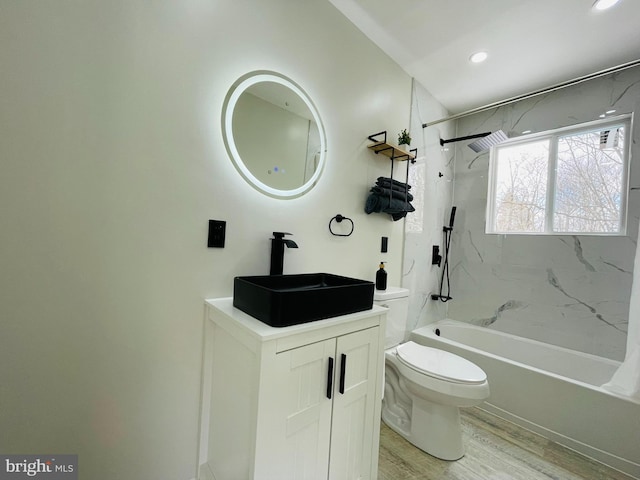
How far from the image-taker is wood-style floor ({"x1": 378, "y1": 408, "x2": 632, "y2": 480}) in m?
1.33

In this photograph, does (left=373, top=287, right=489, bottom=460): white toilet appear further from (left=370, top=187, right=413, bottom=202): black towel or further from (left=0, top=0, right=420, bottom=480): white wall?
(left=0, top=0, right=420, bottom=480): white wall

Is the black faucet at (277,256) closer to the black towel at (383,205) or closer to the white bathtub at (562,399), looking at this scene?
the black towel at (383,205)

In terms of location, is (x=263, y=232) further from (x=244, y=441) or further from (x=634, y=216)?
(x=634, y=216)

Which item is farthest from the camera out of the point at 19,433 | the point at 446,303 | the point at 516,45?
the point at 446,303

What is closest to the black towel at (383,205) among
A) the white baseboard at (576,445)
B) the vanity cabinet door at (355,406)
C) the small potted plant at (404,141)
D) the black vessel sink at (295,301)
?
the small potted plant at (404,141)

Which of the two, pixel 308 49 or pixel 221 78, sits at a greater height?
pixel 308 49

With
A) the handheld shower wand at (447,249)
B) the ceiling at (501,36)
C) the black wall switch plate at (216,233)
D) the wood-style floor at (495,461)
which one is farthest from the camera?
the handheld shower wand at (447,249)

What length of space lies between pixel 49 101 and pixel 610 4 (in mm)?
2716

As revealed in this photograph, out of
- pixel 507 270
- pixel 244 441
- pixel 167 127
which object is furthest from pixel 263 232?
pixel 507 270

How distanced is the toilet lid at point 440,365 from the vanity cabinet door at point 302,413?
0.77 metres

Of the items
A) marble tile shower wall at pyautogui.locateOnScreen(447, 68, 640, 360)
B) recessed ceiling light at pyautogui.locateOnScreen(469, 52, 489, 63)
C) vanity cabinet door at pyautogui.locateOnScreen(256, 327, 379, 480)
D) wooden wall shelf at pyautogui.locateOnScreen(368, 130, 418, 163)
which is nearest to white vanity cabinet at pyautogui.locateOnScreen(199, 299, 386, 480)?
vanity cabinet door at pyautogui.locateOnScreen(256, 327, 379, 480)

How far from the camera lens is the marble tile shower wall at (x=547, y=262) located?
1857 mm

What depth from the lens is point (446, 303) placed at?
272 cm

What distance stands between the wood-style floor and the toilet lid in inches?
18.8
